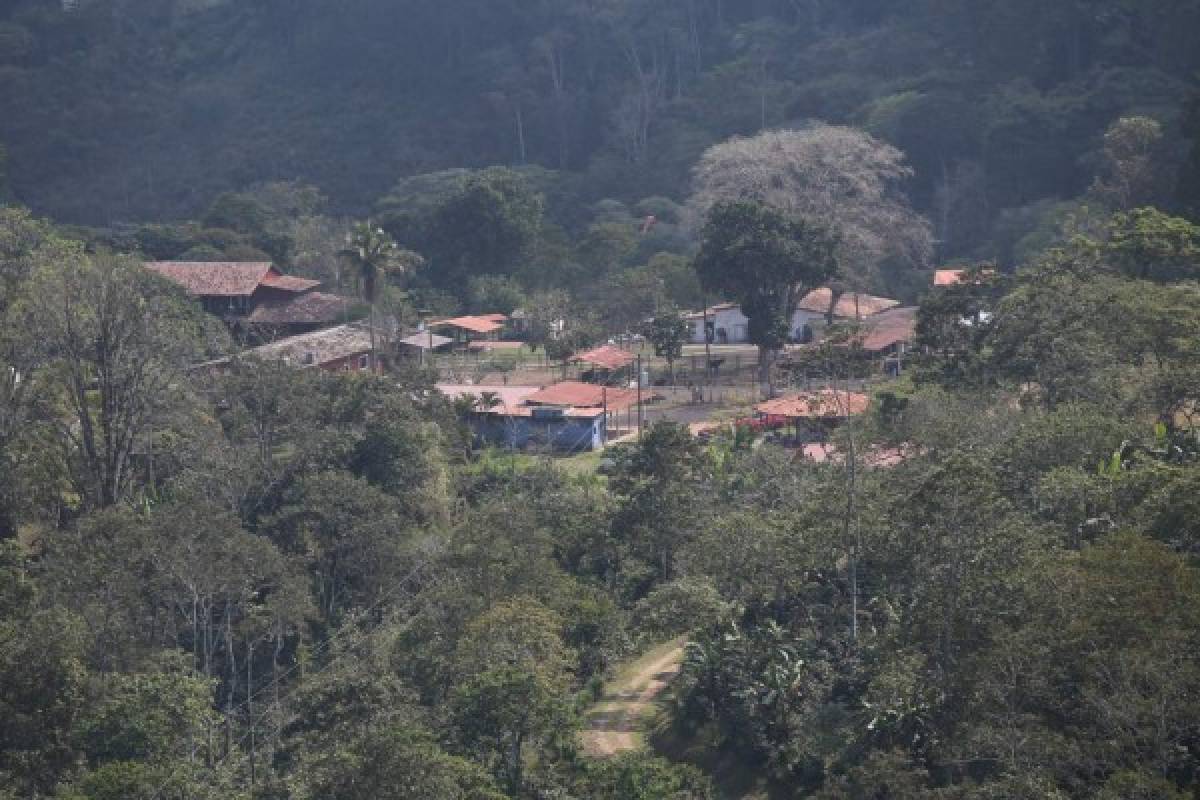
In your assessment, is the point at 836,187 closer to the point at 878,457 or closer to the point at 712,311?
the point at 712,311

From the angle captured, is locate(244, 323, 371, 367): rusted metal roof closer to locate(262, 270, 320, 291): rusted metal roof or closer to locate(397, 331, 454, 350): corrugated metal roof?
locate(397, 331, 454, 350): corrugated metal roof

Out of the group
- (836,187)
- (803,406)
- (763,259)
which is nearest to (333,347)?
(763,259)

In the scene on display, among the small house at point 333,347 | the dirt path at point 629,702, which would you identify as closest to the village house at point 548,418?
the small house at point 333,347

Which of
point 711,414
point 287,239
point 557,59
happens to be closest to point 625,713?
point 711,414

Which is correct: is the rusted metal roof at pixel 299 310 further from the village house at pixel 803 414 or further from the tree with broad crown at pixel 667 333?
the village house at pixel 803 414

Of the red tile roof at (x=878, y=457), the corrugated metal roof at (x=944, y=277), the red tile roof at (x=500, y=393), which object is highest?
the red tile roof at (x=878, y=457)

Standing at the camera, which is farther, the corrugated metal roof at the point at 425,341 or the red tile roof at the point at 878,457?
the corrugated metal roof at the point at 425,341
